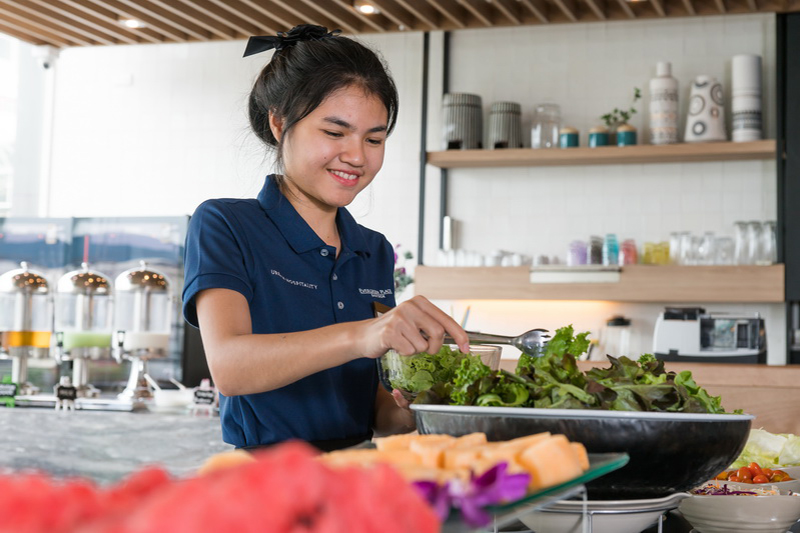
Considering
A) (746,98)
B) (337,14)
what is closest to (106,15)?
(337,14)

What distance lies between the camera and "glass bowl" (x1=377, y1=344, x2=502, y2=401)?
4.40ft

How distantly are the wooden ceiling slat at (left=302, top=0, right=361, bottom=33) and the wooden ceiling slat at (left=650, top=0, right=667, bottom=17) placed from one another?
1.76 meters

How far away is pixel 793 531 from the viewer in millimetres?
1321

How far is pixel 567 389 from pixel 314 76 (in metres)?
0.87

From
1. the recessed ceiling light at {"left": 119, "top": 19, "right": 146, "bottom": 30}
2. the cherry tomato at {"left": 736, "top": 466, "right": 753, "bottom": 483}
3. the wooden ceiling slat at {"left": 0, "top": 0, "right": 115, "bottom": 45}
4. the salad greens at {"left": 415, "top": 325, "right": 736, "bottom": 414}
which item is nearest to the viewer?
the salad greens at {"left": 415, "top": 325, "right": 736, "bottom": 414}

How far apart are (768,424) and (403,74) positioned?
3450 mm

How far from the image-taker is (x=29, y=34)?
21.4ft

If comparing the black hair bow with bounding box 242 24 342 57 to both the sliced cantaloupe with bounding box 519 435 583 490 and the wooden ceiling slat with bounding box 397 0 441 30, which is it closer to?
the sliced cantaloupe with bounding box 519 435 583 490

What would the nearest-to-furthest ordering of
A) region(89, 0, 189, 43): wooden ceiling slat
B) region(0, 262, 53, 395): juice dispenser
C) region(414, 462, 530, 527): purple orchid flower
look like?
region(414, 462, 530, 527): purple orchid flower, region(0, 262, 53, 395): juice dispenser, region(89, 0, 189, 43): wooden ceiling slat

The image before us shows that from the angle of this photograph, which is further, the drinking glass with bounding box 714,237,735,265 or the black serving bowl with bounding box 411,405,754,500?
the drinking glass with bounding box 714,237,735,265

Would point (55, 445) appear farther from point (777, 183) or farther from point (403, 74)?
point (777, 183)

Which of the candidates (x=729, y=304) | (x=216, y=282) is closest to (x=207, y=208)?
(x=216, y=282)

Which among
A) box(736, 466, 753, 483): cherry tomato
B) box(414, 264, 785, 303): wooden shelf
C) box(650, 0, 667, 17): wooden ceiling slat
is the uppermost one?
box(650, 0, 667, 17): wooden ceiling slat

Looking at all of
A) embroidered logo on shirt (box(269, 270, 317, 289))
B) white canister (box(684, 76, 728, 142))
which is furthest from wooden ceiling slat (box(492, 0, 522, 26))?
embroidered logo on shirt (box(269, 270, 317, 289))
